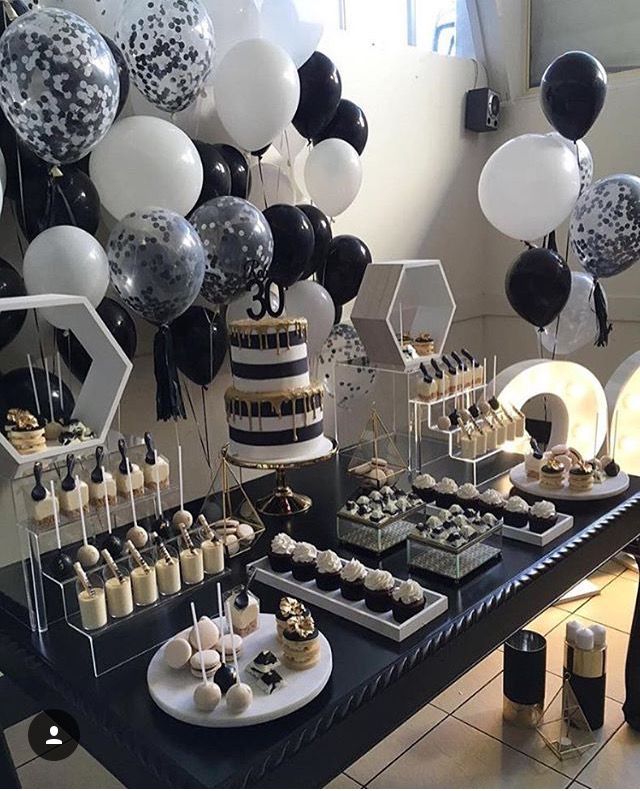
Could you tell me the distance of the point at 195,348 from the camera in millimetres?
2139

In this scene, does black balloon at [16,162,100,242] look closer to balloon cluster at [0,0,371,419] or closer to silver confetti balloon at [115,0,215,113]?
balloon cluster at [0,0,371,419]

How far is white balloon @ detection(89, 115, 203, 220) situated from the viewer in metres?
1.84

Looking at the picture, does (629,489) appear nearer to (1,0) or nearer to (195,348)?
(195,348)

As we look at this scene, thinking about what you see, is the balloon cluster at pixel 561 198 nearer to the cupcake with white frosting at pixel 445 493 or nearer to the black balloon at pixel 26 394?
the cupcake with white frosting at pixel 445 493

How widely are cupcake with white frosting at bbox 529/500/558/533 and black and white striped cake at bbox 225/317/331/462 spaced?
0.55 m

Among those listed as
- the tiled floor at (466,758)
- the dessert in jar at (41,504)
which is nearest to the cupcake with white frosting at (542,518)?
the tiled floor at (466,758)

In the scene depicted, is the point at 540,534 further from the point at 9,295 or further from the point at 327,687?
the point at 9,295

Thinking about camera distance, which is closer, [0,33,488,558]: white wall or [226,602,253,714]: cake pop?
[226,602,253,714]: cake pop

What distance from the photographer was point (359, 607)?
1465 mm

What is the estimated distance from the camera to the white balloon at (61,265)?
5.61 feet

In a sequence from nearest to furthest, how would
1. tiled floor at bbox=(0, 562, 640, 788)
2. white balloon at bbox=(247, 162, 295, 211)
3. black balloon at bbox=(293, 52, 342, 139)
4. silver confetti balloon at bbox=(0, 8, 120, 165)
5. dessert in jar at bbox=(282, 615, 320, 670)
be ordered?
dessert in jar at bbox=(282, 615, 320, 670)
silver confetti balloon at bbox=(0, 8, 120, 165)
tiled floor at bbox=(0, 562, 640, 788)
black balloon at bbox=(293, 52, 342, 139)
white balloon at bbox=(247, 162, 295, 211)

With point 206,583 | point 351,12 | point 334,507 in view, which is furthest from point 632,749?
point 351,12

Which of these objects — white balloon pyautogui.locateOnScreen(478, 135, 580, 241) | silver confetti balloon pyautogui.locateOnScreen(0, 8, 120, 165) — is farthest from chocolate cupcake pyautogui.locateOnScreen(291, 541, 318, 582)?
white balloon pyautogui.locateOnScreen(478, 135, 580, 241)

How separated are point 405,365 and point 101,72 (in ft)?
3.77
